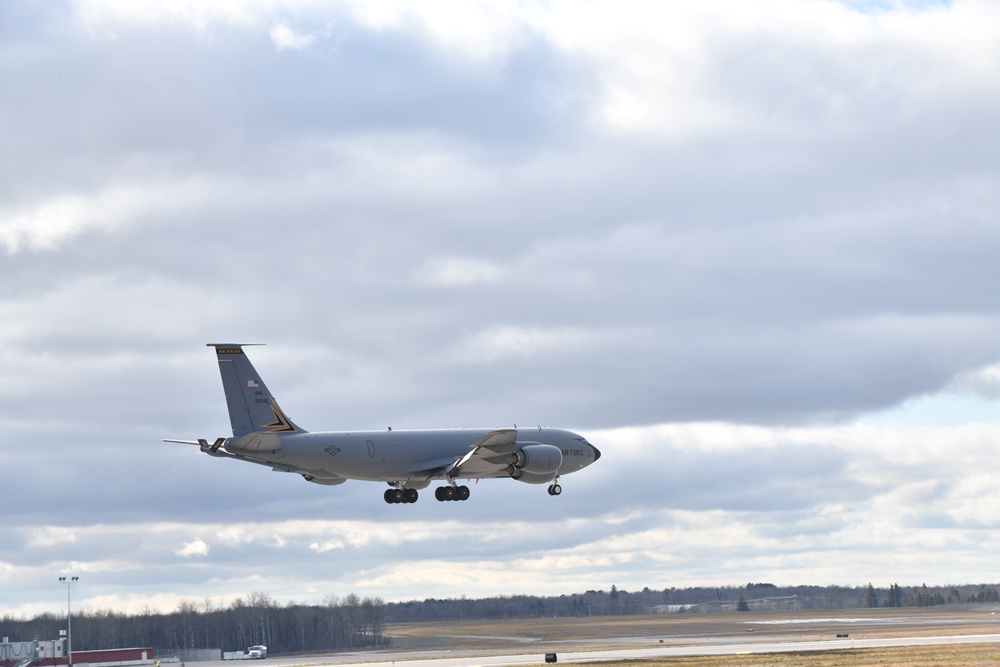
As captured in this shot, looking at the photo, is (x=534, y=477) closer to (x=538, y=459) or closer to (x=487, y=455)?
(x=538, y=459)

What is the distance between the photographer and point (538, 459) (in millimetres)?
97500

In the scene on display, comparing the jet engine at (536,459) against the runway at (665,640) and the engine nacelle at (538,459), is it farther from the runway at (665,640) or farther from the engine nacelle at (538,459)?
the runway at (665,640)

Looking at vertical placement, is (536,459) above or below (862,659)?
above

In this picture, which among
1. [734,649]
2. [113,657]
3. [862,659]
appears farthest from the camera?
[113,657]

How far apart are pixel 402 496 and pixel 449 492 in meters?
3.58

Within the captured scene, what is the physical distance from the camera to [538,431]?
100188 mm

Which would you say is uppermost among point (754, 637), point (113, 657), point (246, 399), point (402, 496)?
point (246, 399)

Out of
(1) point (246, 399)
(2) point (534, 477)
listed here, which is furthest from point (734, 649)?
(1) point (246, 399)

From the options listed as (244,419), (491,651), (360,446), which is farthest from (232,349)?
(491,651)

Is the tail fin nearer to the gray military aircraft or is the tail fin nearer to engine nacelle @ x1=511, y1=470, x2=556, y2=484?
the gray military aircraft

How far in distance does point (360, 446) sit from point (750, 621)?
106884 mm

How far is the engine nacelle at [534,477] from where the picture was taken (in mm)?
97938

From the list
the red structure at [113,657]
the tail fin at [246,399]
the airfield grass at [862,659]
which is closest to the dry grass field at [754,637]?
the airfield grass at [862,659]

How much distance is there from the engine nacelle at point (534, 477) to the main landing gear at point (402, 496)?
7.53 m
